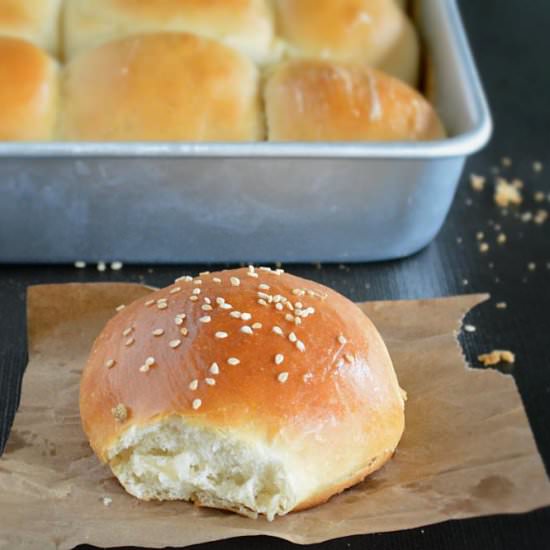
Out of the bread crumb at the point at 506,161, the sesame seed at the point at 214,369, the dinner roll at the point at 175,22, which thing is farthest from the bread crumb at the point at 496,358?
the dinner roll at the point at 175,22

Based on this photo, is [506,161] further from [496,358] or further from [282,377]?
[282,377]

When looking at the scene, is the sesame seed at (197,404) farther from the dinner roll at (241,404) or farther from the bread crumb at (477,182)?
the bread crumb at (477,182)

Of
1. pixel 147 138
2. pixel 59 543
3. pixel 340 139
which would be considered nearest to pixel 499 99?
pixel 340 139

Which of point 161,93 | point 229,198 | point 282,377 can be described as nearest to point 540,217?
point 229,198

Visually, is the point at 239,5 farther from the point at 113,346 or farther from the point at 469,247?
the point at 113,346

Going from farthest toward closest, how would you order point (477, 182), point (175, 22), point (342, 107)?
point (477, 182)
point (175, 22)
point (342, 107)
